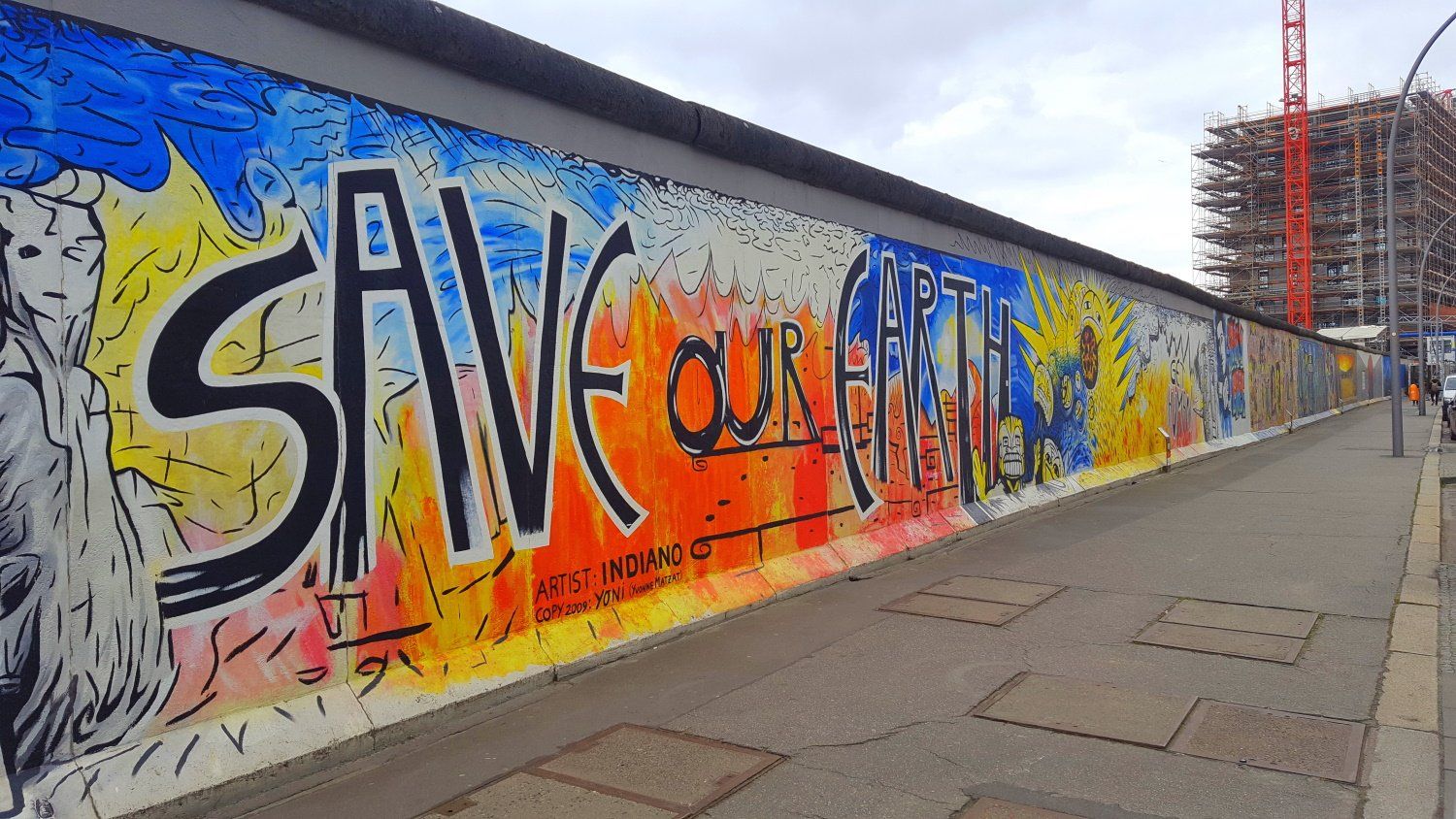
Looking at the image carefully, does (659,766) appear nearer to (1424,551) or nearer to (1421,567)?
(1421,567)

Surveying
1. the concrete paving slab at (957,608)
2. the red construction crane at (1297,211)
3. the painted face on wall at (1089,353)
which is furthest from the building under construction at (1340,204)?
the concrete paving slab at (957,608)

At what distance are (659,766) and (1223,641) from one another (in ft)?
11.6

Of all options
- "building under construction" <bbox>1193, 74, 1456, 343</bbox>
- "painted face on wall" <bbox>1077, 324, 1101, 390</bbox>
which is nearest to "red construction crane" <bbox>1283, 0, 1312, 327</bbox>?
"building under construction" <bbox>1193, 74, 1456, 343</bbox>

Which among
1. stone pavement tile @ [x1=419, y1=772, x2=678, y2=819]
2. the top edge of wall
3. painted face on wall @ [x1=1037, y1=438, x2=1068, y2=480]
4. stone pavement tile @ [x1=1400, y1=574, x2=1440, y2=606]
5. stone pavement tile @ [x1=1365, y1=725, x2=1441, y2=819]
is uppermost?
the top edge of wall

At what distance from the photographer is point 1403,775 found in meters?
3.84

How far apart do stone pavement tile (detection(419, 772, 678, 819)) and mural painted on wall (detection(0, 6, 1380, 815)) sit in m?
0.89

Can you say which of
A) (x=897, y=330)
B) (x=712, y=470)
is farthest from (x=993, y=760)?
(x=897, y=330)

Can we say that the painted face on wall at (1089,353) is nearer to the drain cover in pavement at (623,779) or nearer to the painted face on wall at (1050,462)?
the painted face on wall at (1050,462)

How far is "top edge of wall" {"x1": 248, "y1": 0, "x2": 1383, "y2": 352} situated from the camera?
4613 millimetres

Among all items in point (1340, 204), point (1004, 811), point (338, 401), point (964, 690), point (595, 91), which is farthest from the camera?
point (1340, 204)

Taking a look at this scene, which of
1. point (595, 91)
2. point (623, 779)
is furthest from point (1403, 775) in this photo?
point (595, 91)

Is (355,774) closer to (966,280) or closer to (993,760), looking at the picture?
(993,760)

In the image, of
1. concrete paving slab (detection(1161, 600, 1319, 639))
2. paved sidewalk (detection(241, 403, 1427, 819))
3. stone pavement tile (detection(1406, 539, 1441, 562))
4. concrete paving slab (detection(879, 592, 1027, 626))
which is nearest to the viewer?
paved sidewalk (detection(241, 403, 1427, 819))

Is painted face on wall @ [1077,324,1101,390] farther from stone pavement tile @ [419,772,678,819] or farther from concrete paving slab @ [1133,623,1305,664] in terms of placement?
stone pavement tile @ [419,772,678,819]
